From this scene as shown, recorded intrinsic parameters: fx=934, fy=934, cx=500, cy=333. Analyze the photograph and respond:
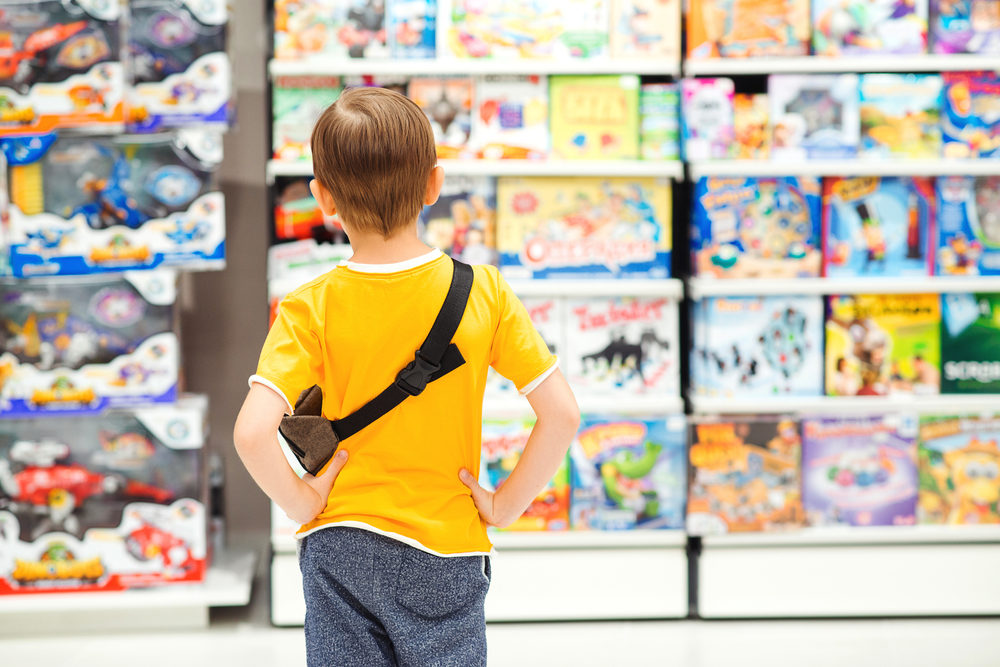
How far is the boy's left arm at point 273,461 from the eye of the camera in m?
1.11

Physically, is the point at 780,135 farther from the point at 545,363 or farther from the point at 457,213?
the point at 545,363

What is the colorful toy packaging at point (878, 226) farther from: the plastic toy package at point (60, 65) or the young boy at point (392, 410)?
the plastic toy package at point (60, 65)

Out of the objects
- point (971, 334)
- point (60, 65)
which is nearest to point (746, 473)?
point (971, 334)

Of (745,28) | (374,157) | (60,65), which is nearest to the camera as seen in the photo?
(374,157)

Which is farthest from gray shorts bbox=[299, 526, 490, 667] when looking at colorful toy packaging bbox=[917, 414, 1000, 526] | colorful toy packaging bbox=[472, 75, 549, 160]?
colorful toy packaging bbox=[917, 414, 1000, 526]

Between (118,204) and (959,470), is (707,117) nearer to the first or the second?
(959,470)

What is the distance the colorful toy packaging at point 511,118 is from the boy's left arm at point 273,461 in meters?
1.77

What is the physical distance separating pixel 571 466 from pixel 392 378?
1.75m

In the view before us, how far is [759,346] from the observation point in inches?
112

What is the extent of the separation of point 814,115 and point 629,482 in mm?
1236

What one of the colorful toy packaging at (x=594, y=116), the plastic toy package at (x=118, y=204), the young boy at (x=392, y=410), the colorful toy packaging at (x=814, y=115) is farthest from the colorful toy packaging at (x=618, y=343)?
the young boy at (x=392, y=410)

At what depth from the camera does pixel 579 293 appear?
110 inches

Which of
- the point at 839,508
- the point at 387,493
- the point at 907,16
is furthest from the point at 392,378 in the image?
the point at 907,16

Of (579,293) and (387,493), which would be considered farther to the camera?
(579,293)
